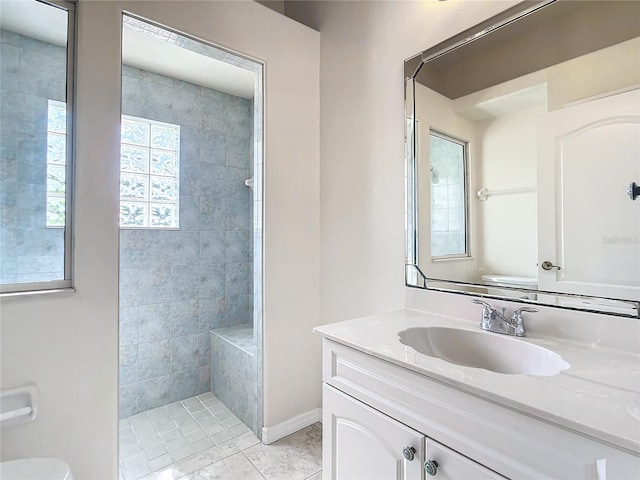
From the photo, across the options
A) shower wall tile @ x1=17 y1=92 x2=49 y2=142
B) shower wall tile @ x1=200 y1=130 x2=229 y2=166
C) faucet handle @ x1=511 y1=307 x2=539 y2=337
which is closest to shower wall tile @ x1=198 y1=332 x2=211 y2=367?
shower wall tile @ x1=200 y1=130 x2=229 y2=166

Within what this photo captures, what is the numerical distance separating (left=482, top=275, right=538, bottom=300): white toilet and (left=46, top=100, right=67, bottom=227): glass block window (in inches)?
68.7

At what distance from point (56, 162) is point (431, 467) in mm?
1694

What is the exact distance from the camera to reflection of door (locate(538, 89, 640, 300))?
100 cm

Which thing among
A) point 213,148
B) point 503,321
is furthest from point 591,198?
point 213,148

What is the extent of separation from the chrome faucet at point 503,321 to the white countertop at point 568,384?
0.04m

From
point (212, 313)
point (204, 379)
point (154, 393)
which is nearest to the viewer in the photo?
point (154, 393)

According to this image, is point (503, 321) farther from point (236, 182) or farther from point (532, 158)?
point (236, 182)

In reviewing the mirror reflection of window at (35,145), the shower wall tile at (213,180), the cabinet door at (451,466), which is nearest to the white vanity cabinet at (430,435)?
the cabinet door at (451,466)

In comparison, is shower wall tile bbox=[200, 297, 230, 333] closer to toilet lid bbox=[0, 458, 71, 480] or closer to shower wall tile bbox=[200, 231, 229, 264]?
shower wall tile bbox=[200, 231, 229, 264]

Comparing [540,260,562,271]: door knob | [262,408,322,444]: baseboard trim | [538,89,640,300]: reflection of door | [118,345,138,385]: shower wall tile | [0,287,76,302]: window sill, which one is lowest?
[262,408,322,444]: baseboard trim

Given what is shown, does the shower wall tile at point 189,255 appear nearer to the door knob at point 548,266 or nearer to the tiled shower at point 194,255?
the tiled shower at point 194,255

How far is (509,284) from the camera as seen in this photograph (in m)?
1.27

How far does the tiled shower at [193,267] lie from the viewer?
2.37 meters

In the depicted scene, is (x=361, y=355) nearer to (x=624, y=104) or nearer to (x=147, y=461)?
(x=624, y=104)
